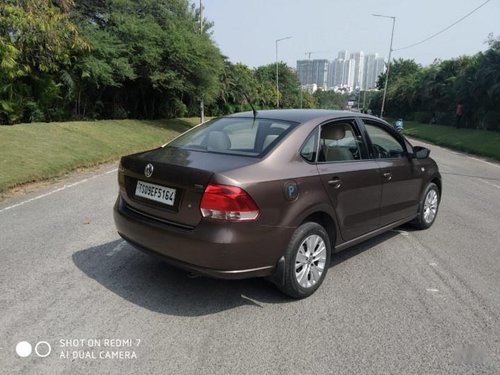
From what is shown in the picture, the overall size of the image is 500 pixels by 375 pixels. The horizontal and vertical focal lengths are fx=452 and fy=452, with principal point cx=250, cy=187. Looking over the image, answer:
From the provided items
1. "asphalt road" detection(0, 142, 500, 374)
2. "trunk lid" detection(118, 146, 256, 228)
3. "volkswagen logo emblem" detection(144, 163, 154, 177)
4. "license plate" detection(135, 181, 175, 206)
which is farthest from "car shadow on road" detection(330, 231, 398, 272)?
"volkswagen logo emblem" detection(144, 163, 154, 177)

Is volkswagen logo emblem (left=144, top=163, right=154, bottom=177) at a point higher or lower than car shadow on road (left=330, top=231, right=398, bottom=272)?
higher

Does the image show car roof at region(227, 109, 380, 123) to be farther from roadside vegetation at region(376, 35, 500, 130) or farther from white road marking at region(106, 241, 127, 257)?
roadside vegetation at region(376, 35, 500, 130)

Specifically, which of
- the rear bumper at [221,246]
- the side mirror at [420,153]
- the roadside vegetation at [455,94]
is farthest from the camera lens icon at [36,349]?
the roadside vegetation at [455,94]

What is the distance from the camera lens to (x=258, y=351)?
3182mm

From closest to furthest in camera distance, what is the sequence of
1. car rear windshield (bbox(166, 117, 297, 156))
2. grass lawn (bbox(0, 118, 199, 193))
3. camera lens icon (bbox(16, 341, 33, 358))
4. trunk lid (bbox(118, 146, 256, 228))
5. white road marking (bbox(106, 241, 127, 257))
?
camera lens icon (bbox(16, 341, 33, 358)), trunk lid (bbox(118, 146, 256, 228)), car rear windshield (bbox(166, 117, 297, 156)), white road marking (bbox(106, 241, 127, 257)), grass lawn (bbox(0, 118, 199, 193))

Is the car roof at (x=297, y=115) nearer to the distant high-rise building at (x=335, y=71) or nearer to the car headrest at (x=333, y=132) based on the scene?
the car headrest at (x=333, y=132)

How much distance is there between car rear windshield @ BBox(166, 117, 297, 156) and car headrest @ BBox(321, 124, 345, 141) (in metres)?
0.36

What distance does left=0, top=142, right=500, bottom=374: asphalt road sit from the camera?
3.06 metres

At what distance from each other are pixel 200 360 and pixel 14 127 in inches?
537

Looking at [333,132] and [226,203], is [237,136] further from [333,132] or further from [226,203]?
[226,203]

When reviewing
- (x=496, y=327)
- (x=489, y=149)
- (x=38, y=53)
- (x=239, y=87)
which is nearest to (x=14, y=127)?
(x=38, y=53)

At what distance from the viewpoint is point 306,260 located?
4.03 metres

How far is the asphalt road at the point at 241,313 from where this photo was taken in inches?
120

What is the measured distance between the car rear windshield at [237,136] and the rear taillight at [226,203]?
58cm
